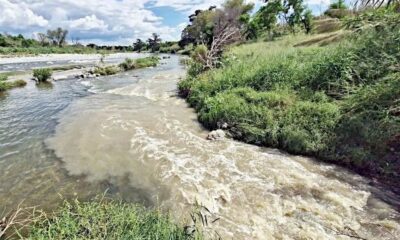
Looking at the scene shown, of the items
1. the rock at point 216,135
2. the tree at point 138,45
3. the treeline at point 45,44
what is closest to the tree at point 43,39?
the treeline at point 45,44

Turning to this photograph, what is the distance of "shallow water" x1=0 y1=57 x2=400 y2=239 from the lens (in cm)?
428

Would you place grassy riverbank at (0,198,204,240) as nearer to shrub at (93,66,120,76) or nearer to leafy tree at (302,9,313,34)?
shrub at (93,66,120,76)

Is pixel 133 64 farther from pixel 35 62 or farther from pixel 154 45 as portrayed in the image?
pixel 154 45

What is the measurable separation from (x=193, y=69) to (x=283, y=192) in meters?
10.9

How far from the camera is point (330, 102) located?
7824 millimetres

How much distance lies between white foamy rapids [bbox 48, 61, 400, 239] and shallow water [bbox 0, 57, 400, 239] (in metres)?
0.02

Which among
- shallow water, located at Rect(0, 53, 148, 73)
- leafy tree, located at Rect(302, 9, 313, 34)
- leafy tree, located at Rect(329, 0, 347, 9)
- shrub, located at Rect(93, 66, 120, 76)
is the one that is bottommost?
Result: shallow water, located at Rect(0, 53, 148, 73)

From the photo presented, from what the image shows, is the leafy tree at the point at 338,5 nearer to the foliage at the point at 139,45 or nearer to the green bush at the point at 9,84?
the green bush at the point at 9,84

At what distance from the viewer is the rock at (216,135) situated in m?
7.91

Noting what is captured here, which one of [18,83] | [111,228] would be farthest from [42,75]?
[111,228]

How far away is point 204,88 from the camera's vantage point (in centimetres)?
1152

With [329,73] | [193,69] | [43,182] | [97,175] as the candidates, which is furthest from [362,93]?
[193,69]

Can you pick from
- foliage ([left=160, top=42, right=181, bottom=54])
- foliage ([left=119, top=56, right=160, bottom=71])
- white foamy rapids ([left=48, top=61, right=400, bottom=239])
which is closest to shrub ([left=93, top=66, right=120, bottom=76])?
foliage ([left=119, top=56, right=160, bottom=71])

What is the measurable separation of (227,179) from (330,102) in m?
4.10
